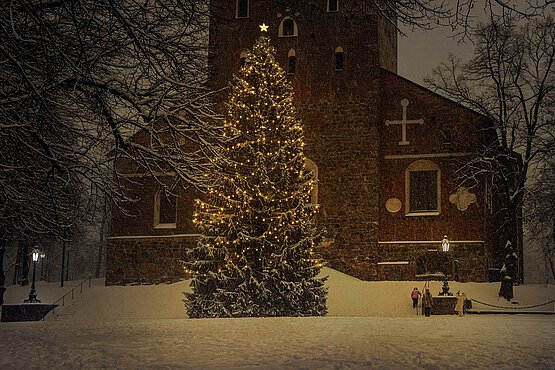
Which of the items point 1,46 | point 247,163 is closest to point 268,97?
point 247,163

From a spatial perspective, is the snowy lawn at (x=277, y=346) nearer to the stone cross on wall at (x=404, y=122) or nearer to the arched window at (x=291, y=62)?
the stone cross on wall at (x=404, y=122)

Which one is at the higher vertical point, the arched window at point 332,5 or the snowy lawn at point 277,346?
the arched window at point 332,5

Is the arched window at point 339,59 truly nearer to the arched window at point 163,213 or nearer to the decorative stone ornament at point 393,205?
the decorative stone ornament at point 393,205

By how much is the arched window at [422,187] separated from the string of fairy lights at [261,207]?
→ 9.45 meters

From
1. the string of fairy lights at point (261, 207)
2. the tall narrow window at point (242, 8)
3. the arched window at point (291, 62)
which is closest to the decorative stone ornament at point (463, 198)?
the arched window at point (291, 62)

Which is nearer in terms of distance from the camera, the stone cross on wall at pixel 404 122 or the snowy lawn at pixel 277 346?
Result: the snowy lawn at pixel 277 346

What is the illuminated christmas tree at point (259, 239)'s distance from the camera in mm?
23828

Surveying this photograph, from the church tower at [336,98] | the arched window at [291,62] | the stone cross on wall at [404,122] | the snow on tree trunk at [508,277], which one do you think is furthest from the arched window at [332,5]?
the snow on tree trunk at [508,277]

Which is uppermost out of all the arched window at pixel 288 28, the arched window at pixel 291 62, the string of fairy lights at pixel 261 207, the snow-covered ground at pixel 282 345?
the arched window at pixel 288 28

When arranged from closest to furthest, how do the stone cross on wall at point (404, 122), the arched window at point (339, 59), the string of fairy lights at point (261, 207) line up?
the string of fairy lights at point (261, 207) < the stone cross on wall at point (404, 122) < the arched window at point (339, 59)

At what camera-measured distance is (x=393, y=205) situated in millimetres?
33250

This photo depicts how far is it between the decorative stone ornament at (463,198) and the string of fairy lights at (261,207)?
9823 millimetres

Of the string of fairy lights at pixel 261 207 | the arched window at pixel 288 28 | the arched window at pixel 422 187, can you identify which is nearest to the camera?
the string of fairy lights at pixel 261 207

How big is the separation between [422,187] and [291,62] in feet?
26.0
